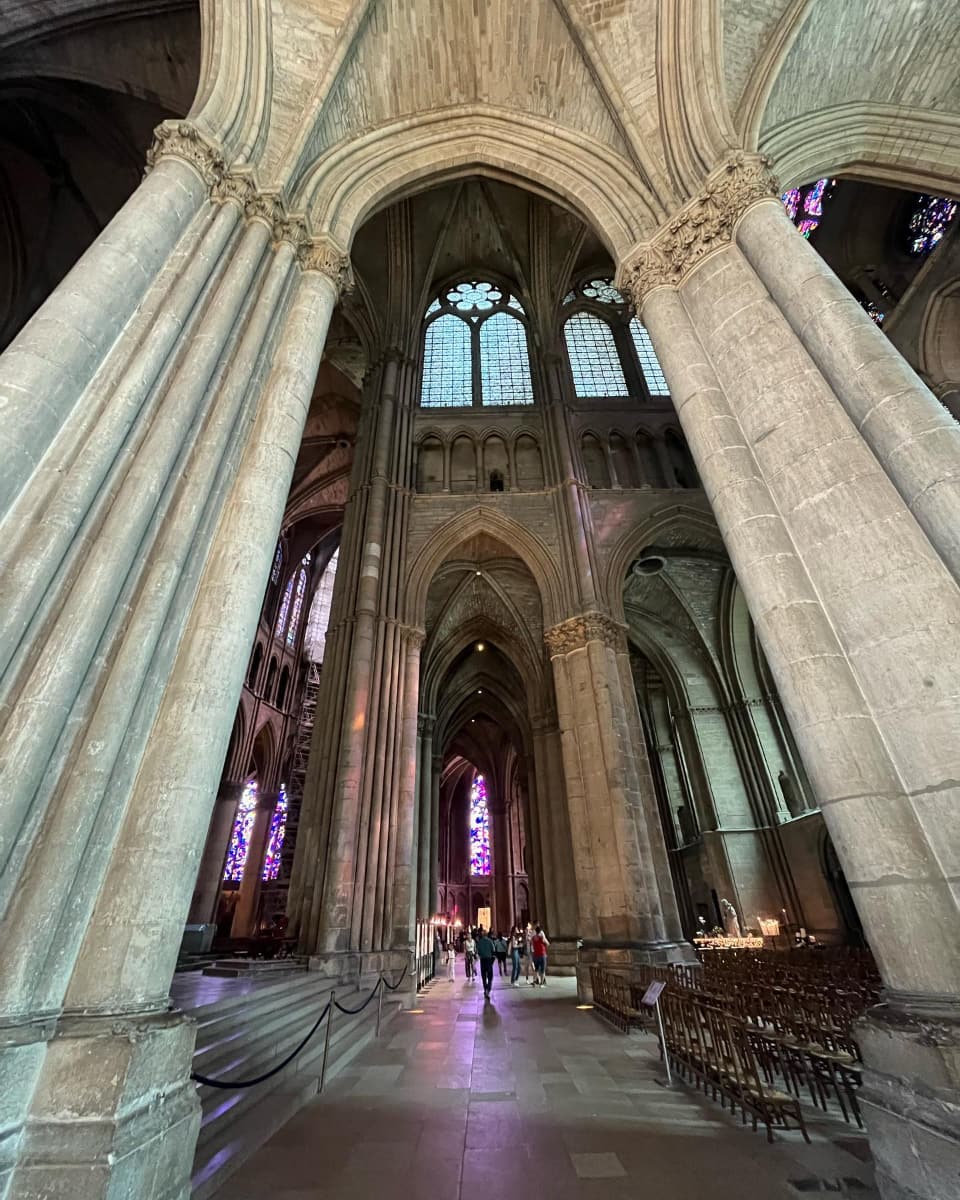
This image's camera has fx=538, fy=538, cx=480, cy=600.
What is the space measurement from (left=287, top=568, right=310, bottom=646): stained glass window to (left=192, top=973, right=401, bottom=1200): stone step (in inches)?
809

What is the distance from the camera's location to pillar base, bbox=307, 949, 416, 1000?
7.73 meters

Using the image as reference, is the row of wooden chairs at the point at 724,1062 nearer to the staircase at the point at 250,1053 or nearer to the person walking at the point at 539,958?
A: the staircase at the point at 250,1053

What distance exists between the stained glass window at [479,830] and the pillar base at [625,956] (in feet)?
87.1

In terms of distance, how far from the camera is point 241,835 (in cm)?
2216

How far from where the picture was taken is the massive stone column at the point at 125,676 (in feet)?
6.86

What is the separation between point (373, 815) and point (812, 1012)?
6892mm

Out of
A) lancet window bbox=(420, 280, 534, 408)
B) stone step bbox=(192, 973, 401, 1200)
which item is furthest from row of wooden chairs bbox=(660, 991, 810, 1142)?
lancet window bbox=(420, 280, 534, 408)

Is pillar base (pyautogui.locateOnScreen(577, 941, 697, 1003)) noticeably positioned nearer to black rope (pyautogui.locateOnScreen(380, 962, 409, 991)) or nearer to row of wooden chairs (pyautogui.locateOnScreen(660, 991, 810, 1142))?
black rope (pyautogui.locateOnScreen(380, 962, 409, 991))

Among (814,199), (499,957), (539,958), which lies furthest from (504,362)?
(499,957)

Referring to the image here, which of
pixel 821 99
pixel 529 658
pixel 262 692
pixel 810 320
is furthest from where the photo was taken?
pixel 262 692

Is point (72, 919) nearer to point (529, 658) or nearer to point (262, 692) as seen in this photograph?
point (529, 658)

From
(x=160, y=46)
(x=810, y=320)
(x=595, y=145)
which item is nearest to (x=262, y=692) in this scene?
(x=160, y=46)

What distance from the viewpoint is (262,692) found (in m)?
22.6

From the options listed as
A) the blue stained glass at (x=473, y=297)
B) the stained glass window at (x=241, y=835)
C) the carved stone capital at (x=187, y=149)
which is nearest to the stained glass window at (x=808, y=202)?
the blue stained glass at (x=473, y=297)
